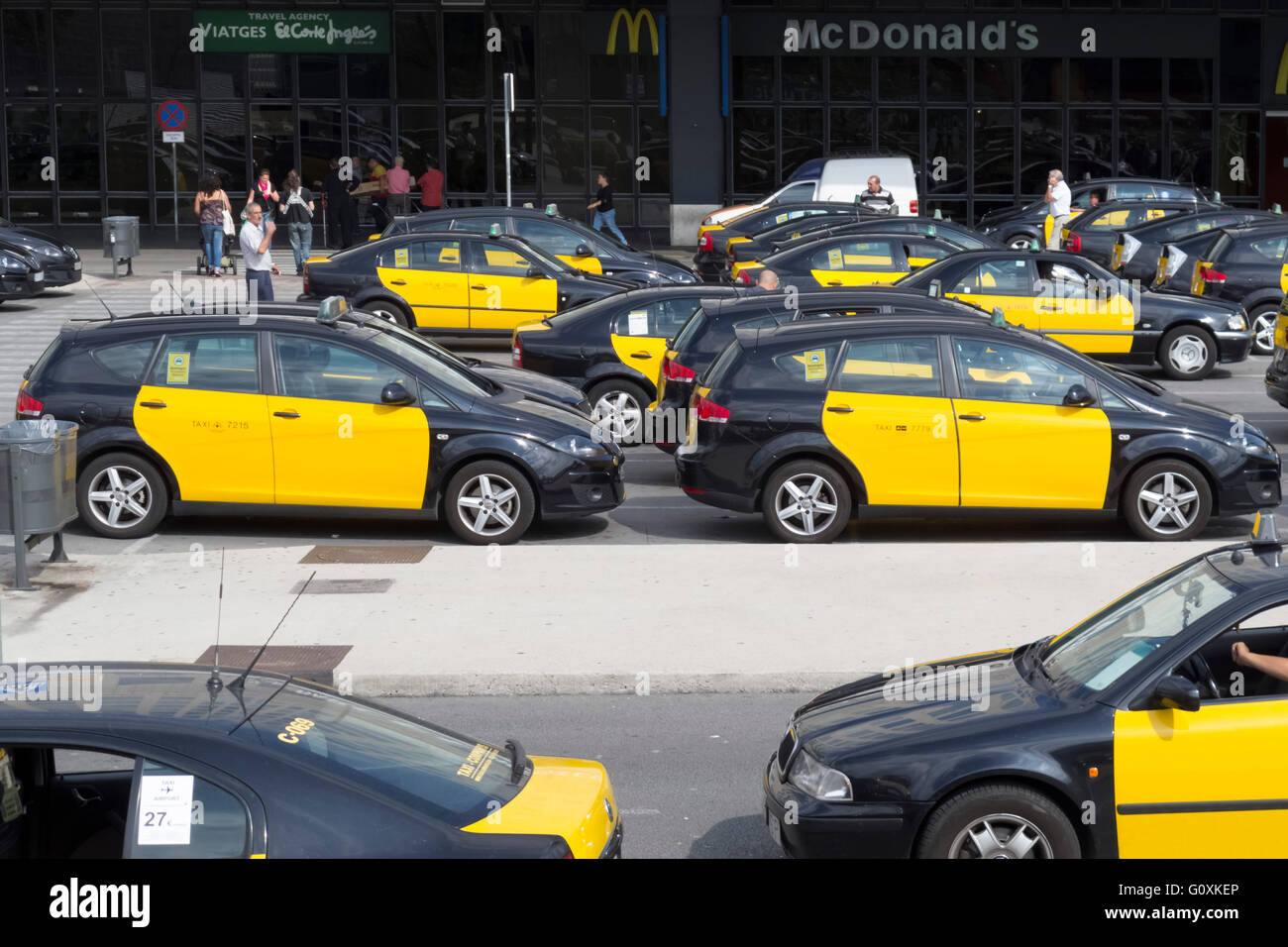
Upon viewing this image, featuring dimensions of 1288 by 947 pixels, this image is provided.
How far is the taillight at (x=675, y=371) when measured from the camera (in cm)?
1418

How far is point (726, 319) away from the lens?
14.4 meters

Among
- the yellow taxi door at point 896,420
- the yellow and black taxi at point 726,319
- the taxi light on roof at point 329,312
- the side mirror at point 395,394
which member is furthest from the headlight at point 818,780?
the yellow and black taxi at point 726,319

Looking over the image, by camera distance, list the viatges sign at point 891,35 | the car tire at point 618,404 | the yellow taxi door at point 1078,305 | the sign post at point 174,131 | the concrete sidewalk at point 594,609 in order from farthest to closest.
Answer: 1. the viatges sign at point 891,35
2. the sign post at point 174,131
3. the yellow taxi door at point 1078,305
4. the car tire at point 618,404
5. the concrete sidewalk at point 594,609

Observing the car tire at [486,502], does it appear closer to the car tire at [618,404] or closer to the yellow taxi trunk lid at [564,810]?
the car tire at [618,404]

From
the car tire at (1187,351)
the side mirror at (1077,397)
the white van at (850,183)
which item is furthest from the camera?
the white van at (850,183)

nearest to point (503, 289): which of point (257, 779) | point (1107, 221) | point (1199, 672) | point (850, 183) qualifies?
point (850, 183)

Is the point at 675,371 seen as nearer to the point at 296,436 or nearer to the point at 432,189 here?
the point at 296,436

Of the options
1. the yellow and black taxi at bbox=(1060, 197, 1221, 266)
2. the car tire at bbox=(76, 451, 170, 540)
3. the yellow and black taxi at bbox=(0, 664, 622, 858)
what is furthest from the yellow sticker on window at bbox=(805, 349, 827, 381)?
the yellow and black taxi at bbox=(1060, 197, 1221, 266)

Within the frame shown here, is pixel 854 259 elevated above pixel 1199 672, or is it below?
above

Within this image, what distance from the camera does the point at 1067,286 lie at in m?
19.6

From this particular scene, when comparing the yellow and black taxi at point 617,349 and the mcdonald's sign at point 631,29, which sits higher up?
the mcdonald's sign at point 631,29

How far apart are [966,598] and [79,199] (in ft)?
101

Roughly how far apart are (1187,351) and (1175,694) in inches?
616

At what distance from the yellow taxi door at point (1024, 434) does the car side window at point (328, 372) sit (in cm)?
438
